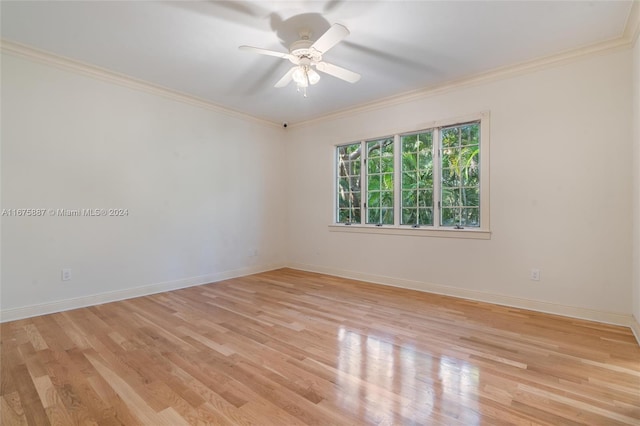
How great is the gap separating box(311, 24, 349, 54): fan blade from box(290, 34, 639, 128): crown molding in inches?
81.0

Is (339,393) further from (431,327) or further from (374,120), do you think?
(374,120)

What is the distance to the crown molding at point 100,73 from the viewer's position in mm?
2936

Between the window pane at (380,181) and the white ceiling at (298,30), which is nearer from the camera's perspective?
the white ceiling at (298,30)

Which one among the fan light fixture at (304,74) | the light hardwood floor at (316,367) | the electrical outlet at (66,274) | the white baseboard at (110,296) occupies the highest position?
the fan light fixture at (304,74)

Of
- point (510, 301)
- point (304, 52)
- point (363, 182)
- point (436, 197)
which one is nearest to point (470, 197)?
point (436, 197)

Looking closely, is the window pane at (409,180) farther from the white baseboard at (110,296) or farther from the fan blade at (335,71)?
the white baseboard at (110,296)

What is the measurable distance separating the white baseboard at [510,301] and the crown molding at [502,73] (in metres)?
2.48

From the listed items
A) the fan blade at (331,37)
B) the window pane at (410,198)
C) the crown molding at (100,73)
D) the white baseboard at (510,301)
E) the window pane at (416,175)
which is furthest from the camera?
the window pane at (410,198)

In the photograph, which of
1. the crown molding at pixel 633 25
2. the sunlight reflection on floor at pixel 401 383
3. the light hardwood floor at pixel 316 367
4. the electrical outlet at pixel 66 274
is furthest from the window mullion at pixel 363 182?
the electrical outlet at pixel 66 274

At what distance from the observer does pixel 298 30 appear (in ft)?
8.81

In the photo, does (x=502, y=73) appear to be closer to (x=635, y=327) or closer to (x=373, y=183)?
(x=373, y=183)

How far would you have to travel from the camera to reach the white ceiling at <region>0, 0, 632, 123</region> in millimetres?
2389

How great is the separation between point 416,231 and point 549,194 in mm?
1495

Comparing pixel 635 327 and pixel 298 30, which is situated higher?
pixel 298 30
